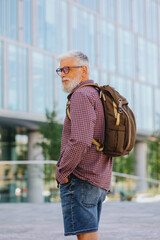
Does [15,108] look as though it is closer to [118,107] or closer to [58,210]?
[58,210]

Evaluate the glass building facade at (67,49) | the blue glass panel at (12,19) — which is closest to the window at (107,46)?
the glass building facade at (67,49)

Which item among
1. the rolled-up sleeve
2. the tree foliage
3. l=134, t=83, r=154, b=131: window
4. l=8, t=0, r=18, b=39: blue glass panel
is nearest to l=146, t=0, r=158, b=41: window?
l=134, t=83, r=154, b=131: window

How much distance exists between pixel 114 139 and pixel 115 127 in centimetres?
8

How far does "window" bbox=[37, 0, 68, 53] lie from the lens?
30.2 m

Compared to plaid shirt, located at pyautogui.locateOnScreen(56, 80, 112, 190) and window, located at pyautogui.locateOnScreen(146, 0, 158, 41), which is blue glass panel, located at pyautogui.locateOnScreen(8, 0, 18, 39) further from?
plaid shirt, located at pyautogui.locateOnScreen(56, 80, 112, 190)

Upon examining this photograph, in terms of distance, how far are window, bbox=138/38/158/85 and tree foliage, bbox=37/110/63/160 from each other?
58.0ft

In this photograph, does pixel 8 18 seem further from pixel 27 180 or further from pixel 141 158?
pixel 141 158

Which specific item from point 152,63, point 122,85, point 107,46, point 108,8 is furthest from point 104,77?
point 152,63

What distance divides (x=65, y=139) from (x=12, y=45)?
25.4m

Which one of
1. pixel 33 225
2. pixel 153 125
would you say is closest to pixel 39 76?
pixel 153 125

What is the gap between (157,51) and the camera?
146ft

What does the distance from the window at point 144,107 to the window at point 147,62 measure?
85 centimetres

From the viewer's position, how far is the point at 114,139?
3.43m

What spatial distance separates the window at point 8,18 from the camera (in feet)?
90.7
